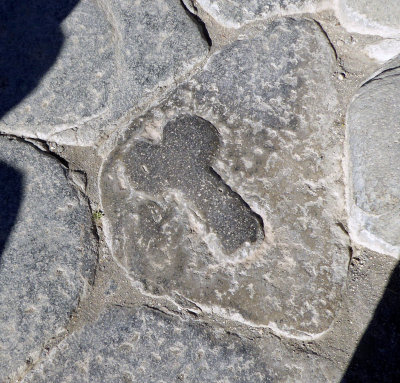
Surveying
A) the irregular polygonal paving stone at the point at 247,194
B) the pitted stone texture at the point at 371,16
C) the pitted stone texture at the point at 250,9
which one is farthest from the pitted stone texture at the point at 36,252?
the pitted stone texture at the point at 371,16

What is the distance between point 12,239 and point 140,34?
82cm

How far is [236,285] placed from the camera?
4.79 ft

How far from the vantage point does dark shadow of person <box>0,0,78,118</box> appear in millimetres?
1588

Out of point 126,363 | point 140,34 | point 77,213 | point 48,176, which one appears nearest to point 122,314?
point 126,363

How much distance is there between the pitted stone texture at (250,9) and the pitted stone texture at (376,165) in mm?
397

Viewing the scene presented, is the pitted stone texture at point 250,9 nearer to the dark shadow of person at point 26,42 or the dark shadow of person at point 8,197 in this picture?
the dark shadow of person at point 26,42

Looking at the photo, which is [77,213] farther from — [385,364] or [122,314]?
[385,364]

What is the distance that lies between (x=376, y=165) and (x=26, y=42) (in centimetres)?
126

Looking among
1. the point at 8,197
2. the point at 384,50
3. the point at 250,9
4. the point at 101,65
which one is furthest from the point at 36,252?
the point at 384,50

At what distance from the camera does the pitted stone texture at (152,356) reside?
4.68 ft

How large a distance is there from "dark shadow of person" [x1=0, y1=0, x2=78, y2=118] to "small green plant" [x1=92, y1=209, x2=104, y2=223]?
1.55 ft

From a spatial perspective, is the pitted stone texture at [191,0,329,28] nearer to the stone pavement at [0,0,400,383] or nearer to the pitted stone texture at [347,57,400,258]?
the stone pavement at [0,0,400,383]

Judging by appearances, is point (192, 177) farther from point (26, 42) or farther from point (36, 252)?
point (26, 42)

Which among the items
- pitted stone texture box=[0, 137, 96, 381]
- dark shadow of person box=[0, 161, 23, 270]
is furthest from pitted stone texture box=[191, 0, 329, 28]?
dark shadow of person box=[0, 161, 23, 270]
